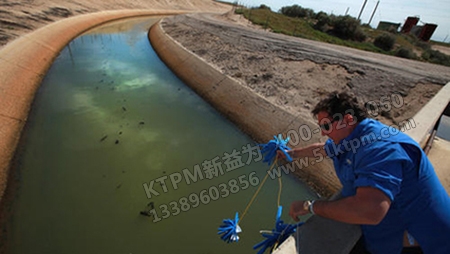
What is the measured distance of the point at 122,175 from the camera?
5105mm

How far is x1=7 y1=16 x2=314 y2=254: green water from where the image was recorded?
3932 millimetres

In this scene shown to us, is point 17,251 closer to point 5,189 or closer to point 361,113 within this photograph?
point 5,189

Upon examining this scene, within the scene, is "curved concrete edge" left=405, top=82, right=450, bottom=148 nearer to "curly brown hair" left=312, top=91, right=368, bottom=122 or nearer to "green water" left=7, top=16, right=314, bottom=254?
"curly brown hair" left=312, top=91, right=368, bottom=122

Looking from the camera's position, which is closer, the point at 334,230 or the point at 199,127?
the point at 334,230

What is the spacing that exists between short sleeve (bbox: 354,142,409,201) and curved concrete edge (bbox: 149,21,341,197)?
13.1ft

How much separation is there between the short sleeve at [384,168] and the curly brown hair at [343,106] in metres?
0.41

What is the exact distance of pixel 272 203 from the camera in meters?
4.93

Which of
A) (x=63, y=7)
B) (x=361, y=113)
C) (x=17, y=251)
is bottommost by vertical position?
(x=17, y=251)

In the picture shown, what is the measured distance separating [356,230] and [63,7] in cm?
2397

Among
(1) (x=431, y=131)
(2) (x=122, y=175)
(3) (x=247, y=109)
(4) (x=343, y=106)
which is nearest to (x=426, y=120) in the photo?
(1) (x=431, y=131)

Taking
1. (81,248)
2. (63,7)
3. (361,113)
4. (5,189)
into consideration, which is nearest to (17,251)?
(81,248)

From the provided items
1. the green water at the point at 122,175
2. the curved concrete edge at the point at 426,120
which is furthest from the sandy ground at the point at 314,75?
the green water at the point at 122,175

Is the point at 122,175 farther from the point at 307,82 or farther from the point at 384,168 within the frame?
the point at 307,82

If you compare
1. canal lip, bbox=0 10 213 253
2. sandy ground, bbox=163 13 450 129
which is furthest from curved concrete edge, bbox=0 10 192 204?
sandy ground, bbox=163 13 450 129
